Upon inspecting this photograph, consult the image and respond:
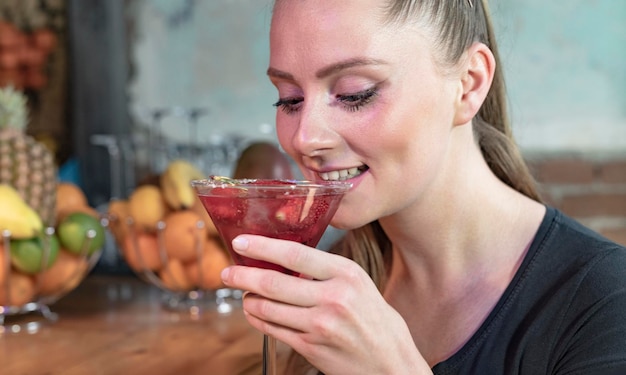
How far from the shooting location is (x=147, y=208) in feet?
5.47

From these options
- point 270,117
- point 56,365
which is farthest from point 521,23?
point 56,365

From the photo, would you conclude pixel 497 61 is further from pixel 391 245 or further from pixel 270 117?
pixel 270 117

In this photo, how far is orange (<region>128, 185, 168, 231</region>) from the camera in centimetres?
167

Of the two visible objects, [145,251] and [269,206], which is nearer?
[269,206]

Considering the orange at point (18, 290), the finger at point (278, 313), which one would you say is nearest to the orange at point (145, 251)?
the orange at point (18, 290)

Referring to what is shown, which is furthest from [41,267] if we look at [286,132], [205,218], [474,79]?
[474,79]

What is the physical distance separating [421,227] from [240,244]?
0.46 meters

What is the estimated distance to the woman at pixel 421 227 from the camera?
0.87 metres

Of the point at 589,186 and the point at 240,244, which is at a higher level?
the point at 240,244

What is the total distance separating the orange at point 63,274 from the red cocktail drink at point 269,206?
0.78 meters

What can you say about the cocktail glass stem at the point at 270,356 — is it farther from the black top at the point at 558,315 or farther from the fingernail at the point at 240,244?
the black top at the point at 558,315

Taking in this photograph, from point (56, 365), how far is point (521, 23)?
164 cm

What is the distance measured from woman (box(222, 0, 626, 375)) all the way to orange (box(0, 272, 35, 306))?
666 millimetres

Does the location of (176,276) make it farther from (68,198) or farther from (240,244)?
(240,244)
